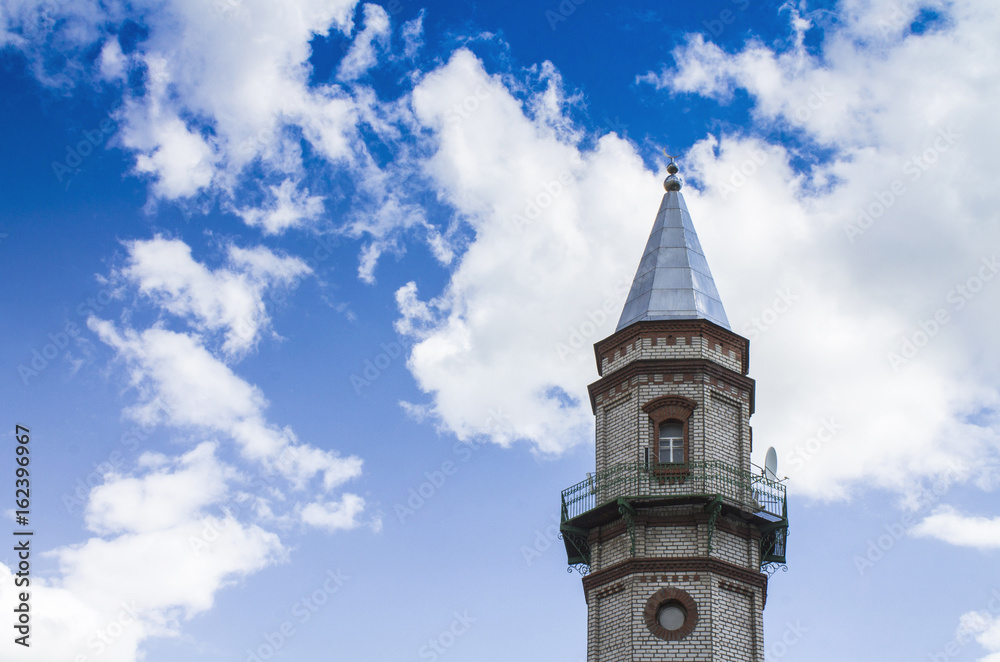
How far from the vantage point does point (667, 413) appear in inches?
1336

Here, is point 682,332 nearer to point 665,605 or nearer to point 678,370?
point 678,370

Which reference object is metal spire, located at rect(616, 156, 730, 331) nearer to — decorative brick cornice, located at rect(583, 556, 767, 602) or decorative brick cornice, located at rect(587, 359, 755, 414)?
decorative brick cornice, located at rect(587, 359, 755, 414)

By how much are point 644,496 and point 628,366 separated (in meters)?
4.31

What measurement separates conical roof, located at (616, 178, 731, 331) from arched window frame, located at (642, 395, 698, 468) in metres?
2.77

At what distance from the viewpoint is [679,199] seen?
3972cm

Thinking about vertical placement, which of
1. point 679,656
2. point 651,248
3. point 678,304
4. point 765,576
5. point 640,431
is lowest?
point 679,656

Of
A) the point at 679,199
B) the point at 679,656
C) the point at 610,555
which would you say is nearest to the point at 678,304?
the point at 679,199

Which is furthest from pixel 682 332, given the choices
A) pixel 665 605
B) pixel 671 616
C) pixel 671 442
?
pixel 671 616

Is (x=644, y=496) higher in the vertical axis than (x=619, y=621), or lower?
higher

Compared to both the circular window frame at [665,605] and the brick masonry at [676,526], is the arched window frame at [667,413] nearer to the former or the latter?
the brick masonry at [676,526]

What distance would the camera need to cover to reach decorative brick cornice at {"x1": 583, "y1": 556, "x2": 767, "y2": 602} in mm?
31562

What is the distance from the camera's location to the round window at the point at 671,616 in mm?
31109

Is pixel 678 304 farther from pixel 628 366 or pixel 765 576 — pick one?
pixel 765 576

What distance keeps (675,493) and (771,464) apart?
3.13 m
